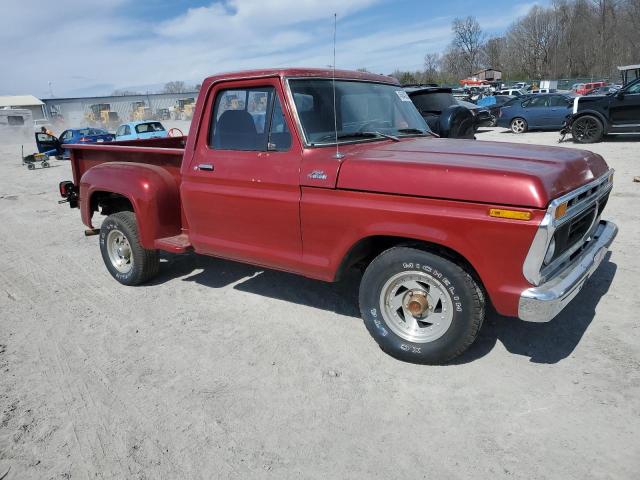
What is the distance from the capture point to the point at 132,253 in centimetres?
511

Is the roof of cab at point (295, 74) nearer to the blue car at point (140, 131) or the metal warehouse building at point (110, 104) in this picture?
the blue car at point (140, 131)

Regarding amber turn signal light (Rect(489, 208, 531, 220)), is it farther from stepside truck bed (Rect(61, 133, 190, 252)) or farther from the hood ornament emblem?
stepside truck bed (Rect(61, 133, 190, 252))

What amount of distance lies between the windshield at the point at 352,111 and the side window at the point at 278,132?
15 cm

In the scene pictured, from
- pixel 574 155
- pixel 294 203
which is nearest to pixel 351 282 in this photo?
pixel 294 203

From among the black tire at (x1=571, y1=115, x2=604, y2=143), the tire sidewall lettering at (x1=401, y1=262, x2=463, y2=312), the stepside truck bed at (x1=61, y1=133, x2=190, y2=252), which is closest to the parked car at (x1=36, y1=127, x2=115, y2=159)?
the stepside truck bed at (x1=61, y1=133, x2=190, y2=252)

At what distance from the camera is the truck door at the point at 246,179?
3.83 metres

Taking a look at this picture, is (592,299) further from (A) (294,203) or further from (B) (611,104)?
(B) (611,104)

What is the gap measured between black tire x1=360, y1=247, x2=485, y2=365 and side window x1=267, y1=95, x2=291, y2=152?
1175 mm

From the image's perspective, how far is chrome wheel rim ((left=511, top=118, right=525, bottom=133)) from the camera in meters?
19.5

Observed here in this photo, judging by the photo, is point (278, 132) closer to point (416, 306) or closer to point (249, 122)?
point (249, 122)

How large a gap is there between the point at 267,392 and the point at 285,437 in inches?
19.0

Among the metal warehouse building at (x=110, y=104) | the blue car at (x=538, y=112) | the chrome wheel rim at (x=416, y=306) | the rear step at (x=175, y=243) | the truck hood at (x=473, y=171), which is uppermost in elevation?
the metal warehouse building at (x=110, y=104)

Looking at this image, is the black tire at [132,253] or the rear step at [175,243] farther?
the black tire at [132,253]

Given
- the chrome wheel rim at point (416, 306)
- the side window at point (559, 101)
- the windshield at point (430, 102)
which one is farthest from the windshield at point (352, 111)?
the side window at point (559, 101)
